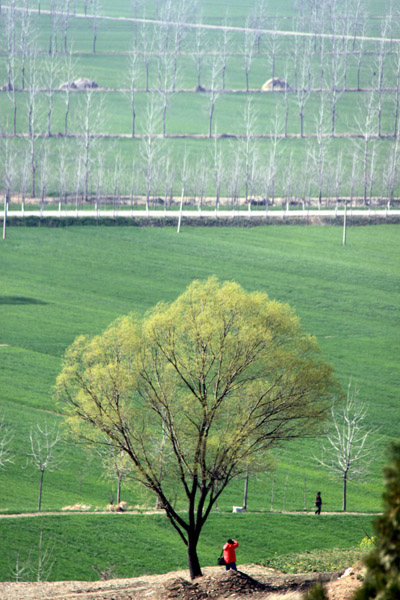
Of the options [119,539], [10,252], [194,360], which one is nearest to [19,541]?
[119,539]

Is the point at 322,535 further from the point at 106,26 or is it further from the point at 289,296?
the point at 106,26

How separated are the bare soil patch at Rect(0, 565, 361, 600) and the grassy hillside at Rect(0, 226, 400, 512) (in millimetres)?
7832

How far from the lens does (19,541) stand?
3772 cm

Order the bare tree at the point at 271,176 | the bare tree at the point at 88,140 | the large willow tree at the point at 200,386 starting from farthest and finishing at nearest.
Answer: the bare tree at the point at 88,140, the bare tree at the point at 271,176, the large willow tree at the point at 200,386

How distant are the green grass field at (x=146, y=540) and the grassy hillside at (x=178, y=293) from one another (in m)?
2.47

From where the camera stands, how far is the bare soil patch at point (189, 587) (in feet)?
96.5

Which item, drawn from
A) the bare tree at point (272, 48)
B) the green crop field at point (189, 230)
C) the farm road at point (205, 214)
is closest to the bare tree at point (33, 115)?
the green crop field at point (189, 230)

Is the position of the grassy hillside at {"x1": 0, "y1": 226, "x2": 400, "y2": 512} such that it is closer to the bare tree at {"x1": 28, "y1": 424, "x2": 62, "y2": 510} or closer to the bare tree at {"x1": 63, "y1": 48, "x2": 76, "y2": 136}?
the bare tree at {"x1": 28, "y1": 424, "x2": 62, "y2": 510}

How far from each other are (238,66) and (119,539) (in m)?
135

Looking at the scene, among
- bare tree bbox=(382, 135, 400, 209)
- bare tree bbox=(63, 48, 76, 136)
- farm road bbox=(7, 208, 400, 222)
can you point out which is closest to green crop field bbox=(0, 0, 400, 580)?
bare tree bbox=(382, 135, 400, 209)

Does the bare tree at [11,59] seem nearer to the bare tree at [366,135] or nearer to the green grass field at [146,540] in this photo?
the bare tree at [366,135]

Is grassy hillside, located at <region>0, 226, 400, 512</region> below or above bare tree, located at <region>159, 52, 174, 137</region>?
below

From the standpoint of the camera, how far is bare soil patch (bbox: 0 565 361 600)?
96.5 feet

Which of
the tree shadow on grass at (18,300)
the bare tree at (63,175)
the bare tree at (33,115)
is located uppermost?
the bare tree at (33,115)
